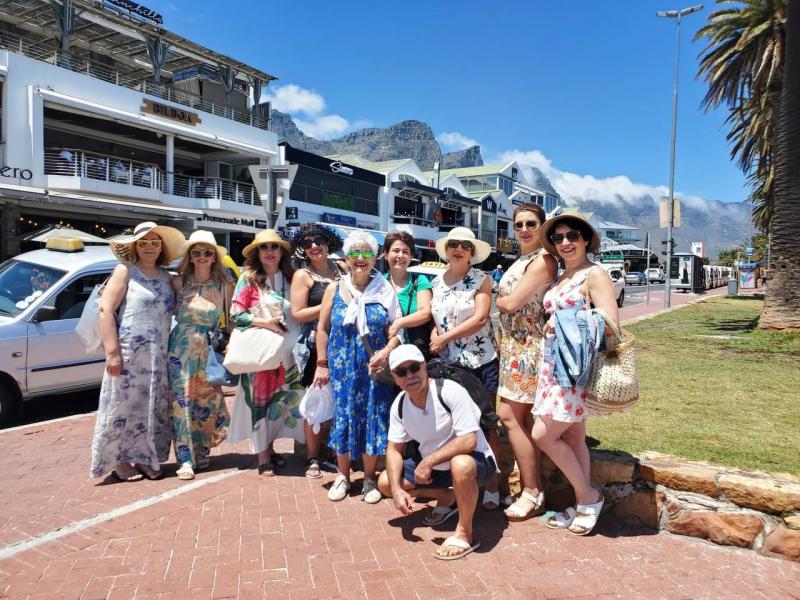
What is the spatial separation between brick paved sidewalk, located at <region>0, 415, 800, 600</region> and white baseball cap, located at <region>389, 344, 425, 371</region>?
1.05m

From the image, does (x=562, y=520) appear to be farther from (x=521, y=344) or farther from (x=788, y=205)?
(x=788, y=205)

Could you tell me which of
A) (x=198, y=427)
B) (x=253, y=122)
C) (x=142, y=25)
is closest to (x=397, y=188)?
(x=253, y=122)

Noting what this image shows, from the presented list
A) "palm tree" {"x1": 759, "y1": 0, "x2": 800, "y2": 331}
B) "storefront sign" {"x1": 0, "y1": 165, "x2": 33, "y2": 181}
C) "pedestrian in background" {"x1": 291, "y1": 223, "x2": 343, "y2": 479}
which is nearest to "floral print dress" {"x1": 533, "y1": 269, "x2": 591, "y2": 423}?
"pedestrian in background" {"x1": 291, "y1": 223, "x2": 343, "y2": 479}

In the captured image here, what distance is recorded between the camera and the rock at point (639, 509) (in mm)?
3295

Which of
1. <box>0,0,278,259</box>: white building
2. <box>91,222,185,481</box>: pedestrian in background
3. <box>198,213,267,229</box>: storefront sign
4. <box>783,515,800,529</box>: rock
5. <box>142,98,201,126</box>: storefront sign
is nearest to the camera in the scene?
<box>783,515,800,529</box>: rock

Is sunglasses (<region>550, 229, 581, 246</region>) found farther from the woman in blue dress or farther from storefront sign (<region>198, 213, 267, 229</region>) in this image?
storefront sign (<region>198, 213, 267, 229</region>)

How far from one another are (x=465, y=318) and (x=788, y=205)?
9839mm

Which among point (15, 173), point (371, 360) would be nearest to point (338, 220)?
point (15, 173)

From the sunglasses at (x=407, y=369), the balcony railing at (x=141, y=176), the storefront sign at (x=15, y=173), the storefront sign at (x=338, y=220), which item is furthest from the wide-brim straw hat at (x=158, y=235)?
the storefront sign at (x=338, y=220)

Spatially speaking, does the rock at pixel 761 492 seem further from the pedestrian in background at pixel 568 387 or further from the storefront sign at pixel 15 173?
the storefront sign at pixel 15 173

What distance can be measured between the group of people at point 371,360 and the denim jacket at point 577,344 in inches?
1.4

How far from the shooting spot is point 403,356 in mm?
3162

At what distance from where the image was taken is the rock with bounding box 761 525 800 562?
2.90 metres

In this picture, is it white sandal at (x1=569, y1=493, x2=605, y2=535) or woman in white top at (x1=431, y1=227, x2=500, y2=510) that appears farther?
woman in white top at (x1=431, y1=227, x2=500, y2=510)
